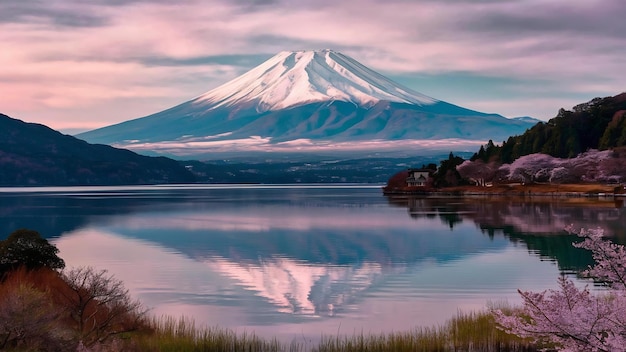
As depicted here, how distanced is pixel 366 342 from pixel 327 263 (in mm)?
23937

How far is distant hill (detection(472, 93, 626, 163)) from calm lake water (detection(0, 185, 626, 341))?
89879mm

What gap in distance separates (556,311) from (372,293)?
17.7 metres

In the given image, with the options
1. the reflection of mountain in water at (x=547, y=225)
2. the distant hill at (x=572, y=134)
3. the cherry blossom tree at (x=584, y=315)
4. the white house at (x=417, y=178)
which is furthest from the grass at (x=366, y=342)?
the white house at (x=417, y=178)

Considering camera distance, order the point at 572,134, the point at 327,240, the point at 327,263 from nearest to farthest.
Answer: the point at 327,263
the point at 327,240
the point at 572,134

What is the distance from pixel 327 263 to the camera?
43.8 m

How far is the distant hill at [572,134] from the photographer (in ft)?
548

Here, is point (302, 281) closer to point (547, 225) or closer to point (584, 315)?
point (584, 315)

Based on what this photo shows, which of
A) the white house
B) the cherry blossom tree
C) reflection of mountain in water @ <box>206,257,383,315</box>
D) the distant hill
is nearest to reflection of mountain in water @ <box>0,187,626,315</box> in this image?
reflection of mountain in water @ <box>206,257,383,315</box>

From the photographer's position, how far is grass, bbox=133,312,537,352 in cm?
1939

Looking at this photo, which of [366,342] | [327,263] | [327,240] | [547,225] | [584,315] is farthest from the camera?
[547,225]

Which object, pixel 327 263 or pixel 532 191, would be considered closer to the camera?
pixel 327 263

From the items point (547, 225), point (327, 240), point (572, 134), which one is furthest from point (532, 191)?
point (327, 240)

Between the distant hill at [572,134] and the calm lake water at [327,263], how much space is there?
295 ft

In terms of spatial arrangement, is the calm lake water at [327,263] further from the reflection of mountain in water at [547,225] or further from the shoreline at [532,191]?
the shoreline at [532,191]
